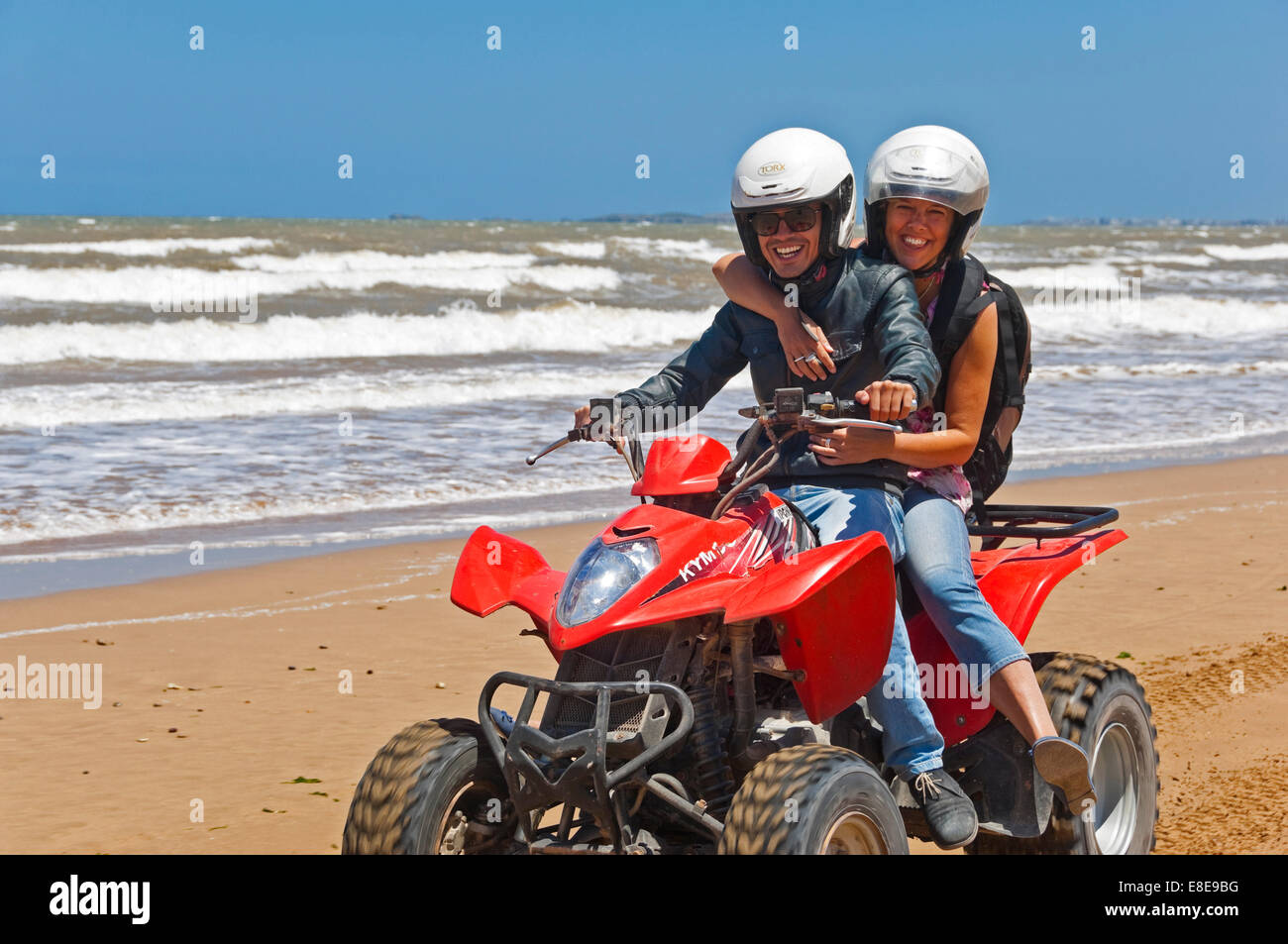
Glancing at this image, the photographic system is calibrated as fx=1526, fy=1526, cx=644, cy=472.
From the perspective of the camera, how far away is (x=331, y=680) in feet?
22.1

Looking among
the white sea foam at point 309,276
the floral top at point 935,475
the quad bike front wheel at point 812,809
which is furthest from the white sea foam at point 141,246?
the quad bike front wheel at point 812,809

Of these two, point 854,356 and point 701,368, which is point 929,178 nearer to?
point 854,356

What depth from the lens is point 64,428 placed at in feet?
44.9

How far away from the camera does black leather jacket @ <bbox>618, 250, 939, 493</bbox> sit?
12.5ft

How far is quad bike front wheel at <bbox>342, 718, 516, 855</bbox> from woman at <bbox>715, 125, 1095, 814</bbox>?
1.15 m

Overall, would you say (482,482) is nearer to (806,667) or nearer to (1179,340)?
(806,667)

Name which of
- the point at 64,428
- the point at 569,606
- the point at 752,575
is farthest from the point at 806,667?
the point at 64,428

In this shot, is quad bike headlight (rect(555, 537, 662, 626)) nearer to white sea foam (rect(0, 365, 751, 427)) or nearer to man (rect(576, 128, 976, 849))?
man (rect(576, 128, 976, 849))

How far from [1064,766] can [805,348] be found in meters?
1.29

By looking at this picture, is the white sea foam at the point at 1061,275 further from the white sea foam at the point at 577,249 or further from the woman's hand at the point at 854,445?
the woman's hand at the point at 854,445

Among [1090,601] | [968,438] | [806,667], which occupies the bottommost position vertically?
[1090,601]

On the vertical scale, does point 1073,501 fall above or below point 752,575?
below
